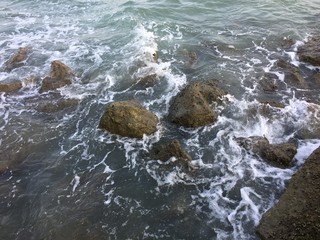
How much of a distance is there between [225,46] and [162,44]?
123 inches

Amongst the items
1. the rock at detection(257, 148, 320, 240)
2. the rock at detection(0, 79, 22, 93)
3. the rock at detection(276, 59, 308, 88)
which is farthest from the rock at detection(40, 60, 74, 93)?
the rock at detection(257, 148, 320, 240)

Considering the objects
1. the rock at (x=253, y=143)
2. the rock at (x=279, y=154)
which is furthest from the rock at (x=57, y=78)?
the rock at (x=279, y=154)

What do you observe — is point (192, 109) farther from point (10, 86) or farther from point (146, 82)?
point (10, 86)

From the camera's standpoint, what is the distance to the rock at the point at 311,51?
526 inches

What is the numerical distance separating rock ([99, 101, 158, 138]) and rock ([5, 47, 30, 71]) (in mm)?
6647

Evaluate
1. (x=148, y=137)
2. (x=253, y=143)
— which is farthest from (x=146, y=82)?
(x=253, y=143)

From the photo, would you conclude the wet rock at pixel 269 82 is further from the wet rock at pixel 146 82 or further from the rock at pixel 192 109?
the wet rock at pixel 146 82

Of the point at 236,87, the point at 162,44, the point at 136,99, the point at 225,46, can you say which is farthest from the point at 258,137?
the point at 162,44

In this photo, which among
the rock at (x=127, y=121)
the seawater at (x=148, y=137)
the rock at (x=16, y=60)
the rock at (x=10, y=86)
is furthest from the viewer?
the rock at (x=16, y=60)

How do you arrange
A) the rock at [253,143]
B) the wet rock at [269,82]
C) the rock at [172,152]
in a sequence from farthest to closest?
the wet rock at [269,82] → the rock at [253,143] → the rock at [172,152]

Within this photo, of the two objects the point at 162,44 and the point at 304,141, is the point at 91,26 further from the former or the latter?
the point at 304,141

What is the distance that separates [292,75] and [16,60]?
12.2 metres

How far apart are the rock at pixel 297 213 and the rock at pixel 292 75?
5.14 meters

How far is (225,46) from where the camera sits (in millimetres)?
15047
